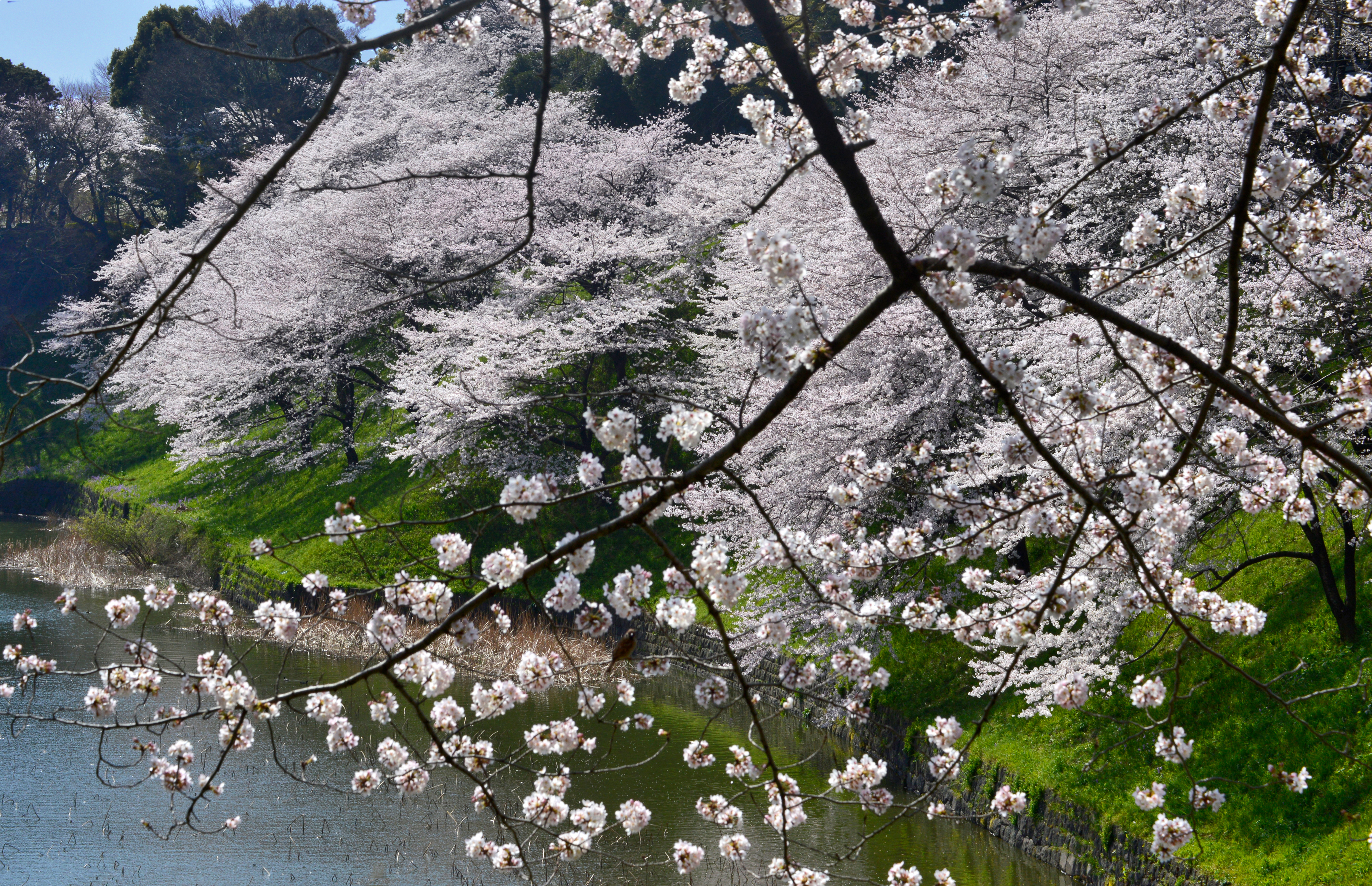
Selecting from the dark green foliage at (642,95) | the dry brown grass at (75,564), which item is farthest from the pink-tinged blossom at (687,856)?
the dark green foliage at (642,95)

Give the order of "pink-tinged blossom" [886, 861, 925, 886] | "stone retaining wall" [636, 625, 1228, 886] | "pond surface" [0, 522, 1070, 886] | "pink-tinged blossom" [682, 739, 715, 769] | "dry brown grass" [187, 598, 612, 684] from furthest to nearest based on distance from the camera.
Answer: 1. "dry brown grass" [187, 598, 612, 684]
2. "pond surface" [0, 522, 1070, 886]
3. "stone retaining wall" [636, 625, 1228, 886]
4. "pink-tinged blossom" [886, 861, 925, 886]
5. "pink-tinged blossom" [682, 739, 715, 769]

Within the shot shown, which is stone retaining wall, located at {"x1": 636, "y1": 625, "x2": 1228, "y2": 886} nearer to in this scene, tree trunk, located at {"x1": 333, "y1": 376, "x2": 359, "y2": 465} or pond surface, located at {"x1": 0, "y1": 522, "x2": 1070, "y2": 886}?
pond surface, located at {"x1": 0, "y1": 522, "x2": 1070, "y2": 886}

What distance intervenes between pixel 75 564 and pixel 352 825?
41.4 ft

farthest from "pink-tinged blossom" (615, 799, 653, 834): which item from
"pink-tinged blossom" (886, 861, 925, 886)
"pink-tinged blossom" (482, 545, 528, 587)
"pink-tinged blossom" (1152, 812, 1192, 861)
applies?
"pink-tinged blossom" (1152, 812, 1192, 861)

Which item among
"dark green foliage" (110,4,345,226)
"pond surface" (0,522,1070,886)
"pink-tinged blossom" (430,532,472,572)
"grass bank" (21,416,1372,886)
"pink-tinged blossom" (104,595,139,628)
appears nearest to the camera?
"pink-tinged blossom" (430,532,472,572)

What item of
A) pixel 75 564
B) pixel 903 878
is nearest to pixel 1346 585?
pixel 903 878

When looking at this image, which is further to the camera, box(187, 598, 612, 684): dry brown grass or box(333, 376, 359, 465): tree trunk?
box(333, 376, 359, 465): tree trunk

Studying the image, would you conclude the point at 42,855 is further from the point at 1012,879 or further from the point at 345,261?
the point at 345,261

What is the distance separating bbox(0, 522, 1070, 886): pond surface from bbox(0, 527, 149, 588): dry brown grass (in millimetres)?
6936

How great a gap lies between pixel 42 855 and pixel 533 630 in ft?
22.2

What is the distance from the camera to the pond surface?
23.8 feet

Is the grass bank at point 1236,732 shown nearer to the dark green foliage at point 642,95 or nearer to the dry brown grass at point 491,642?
the dry brown grass at point 491,642

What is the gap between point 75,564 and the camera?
17656 millimetres

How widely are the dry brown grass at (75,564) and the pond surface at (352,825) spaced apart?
22.8ft
